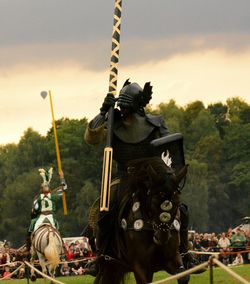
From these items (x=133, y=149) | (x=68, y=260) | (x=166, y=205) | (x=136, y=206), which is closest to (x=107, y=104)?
(x=133, y=149)

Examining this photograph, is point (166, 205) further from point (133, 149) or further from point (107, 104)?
point (107, 104)

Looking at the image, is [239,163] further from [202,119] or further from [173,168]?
[173,168]

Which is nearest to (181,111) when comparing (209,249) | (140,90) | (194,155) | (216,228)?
(194,155)

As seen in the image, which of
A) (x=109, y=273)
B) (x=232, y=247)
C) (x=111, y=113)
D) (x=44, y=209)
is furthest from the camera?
(x=232, y=247)

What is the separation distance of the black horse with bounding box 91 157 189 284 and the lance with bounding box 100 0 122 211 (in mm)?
238

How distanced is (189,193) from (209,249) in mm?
66158

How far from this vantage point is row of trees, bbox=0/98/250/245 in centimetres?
10462

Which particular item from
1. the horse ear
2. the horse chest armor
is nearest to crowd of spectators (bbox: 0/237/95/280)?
the horse chest armor

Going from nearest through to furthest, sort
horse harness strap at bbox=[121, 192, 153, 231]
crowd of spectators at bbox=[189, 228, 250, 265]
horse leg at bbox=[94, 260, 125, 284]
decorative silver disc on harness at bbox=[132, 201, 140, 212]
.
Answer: horse harness strap at bbox=[121, 192, 153, 231] < decorative silver disc on harness at bbox=[132, 201, 140, 212] < horse leg at bbox=[94, 260, 125, 284] < crowd of spectators at bbox=[189, 228, 250, 265]

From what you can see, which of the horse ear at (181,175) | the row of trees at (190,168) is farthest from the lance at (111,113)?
the row of trees at (190,168)

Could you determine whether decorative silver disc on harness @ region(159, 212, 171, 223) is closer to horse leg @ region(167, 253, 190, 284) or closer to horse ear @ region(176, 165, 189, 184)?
horse ear @ region(176, 165, 189, 184)

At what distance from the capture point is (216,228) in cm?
10750

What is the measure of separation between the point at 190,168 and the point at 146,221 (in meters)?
93.6

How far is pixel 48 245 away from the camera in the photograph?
30734 millimetres
